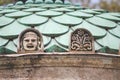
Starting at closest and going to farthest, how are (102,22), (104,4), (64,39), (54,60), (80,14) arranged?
(54,60) < (64,39) < (102,22) < (80,14) < (104,4)

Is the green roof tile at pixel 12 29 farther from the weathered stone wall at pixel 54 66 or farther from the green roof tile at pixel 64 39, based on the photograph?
the weathered stone wall at pixel 54 66

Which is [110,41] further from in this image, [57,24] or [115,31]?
[57,24]

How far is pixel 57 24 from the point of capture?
10.7m

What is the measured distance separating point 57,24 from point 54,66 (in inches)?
61.3

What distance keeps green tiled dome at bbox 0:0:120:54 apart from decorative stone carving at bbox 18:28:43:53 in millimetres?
326

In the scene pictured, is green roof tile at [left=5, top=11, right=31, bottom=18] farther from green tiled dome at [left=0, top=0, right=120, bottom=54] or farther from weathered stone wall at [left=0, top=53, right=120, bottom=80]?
weathered stone wall at [left=0, top=53, right=120, bottom=80]

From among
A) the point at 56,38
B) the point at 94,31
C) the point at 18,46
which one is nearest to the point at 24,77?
the point at 18,46

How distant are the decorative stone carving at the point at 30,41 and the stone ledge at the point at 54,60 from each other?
0.19 m

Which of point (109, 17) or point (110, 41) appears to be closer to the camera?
point (110, 41)

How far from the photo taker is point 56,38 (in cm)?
1032

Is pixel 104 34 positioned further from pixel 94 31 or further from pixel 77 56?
pixel 77 56

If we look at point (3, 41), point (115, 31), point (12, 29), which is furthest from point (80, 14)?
point (3, 41)

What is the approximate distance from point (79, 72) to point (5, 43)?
188 cm


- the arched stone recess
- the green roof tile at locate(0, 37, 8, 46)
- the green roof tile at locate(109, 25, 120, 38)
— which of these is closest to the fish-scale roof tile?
the green roof tile at locate(0, 37, 8, 46)
